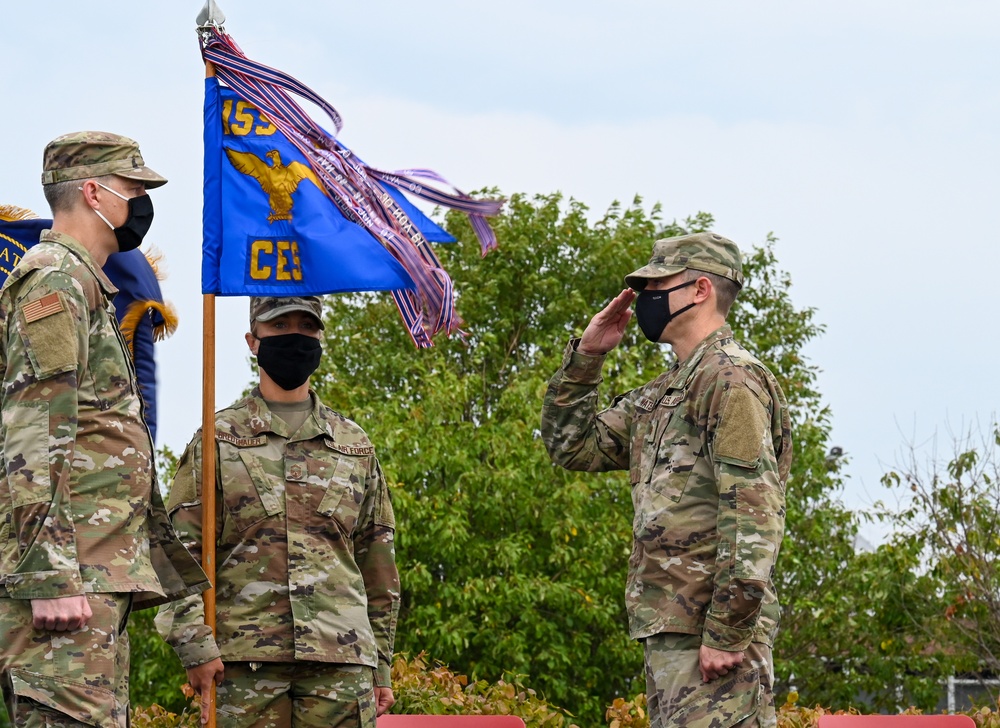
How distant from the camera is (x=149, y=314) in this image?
20.5 ft

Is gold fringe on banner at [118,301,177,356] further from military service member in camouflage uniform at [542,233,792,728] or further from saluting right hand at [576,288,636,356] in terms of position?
military service member in camouflage uniform at [542,233,792,728]

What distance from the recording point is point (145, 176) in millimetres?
4586

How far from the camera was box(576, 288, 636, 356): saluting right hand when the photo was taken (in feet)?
18.3

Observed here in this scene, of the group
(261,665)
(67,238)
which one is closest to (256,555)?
(261,665)

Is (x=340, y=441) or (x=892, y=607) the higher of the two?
(x=340, y=441)

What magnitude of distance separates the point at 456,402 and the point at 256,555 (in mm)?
12651

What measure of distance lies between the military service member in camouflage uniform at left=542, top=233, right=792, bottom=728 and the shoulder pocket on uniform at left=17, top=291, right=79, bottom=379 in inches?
80.8

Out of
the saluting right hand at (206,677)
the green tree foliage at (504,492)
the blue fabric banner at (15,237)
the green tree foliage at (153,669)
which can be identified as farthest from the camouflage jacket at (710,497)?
the green tree foliage at (153,669)

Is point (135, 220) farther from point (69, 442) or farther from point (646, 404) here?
point (646, 404)

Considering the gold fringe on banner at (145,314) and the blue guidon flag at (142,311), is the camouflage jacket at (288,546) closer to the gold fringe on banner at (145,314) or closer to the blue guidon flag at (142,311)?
the blue guidon flag at (142,311)

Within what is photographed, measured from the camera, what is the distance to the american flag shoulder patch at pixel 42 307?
165 inches

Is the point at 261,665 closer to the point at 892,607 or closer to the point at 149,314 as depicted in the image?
the point at 149,314

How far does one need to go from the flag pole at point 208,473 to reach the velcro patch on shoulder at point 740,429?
71.8 inches

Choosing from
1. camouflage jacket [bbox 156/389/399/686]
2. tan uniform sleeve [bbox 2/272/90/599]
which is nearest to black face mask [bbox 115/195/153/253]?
tan uniform sleeve [bbox 2/272/90/599]
